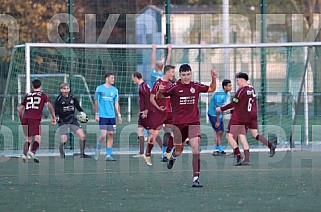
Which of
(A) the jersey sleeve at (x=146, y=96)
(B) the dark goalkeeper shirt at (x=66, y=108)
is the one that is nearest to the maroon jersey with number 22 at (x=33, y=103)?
(B) the dark goalkeeper shirt at (x=66, y=108)

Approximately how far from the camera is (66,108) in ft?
59.1

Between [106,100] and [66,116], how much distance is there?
977 mm

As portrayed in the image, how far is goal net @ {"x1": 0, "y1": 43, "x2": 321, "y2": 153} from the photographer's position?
65.0ft

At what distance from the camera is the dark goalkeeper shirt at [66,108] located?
17984 millimetres

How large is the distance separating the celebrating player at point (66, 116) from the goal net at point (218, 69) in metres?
1.53

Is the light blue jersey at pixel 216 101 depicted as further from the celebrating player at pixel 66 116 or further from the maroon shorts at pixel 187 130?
the maroon shorts at pixel 187 130

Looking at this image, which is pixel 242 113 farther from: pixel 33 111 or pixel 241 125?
pixel 33 111

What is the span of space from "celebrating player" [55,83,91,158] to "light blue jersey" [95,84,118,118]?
0.50 m

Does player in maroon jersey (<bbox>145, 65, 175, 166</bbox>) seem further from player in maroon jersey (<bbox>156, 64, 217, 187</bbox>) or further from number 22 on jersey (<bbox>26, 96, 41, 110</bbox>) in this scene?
player in maroon jersey (<bbox>156, 64, 217, 187</bbox>)

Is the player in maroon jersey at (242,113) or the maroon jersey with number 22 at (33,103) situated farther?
the maroon jersey with number 22 at (33,103)

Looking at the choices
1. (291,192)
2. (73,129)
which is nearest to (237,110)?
(73,129)

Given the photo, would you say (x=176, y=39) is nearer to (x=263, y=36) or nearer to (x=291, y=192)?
(x=263, y=36)

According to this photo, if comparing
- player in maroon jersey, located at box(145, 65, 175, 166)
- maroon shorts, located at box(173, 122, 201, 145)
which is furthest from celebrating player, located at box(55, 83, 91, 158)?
maroon shorts, located at box(173, 122, 201, 145)

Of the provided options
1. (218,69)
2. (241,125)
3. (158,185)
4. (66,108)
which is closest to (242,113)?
(241,125)
